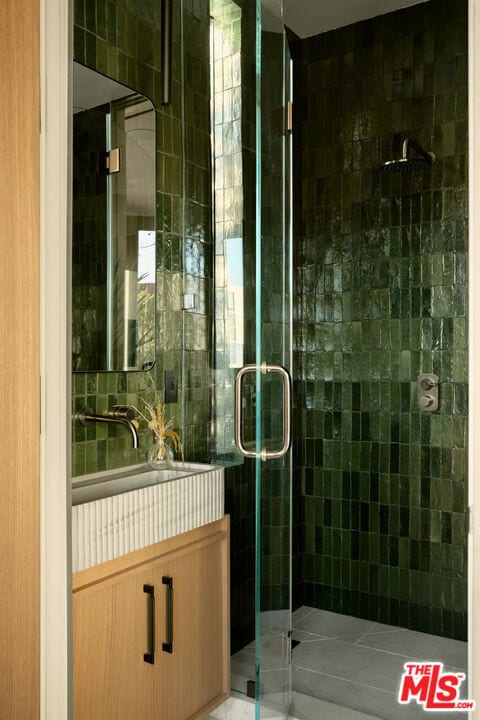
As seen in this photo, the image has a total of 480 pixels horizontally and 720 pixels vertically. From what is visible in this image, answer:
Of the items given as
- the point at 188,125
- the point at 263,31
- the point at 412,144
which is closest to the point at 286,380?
the point at 263,31

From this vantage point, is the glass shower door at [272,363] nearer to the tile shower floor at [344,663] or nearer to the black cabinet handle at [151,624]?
the tile shower floor at [344,663]

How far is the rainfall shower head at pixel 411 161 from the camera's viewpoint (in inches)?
103

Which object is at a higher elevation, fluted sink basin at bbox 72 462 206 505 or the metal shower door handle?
the metal shower door handle

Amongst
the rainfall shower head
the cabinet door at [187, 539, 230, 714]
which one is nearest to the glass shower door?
the cabinet door at [187, 539, 230, 714]

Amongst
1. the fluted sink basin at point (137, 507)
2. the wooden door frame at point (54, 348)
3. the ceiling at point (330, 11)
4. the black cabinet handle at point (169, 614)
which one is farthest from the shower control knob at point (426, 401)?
the wooden door frame at point (54, 348)

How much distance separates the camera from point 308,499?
3.18 meters

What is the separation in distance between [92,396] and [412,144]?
1.71 m

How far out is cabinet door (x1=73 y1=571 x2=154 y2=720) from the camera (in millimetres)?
1618

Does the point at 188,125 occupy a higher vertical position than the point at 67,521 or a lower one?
higher

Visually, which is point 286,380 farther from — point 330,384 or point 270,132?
point 330,384
